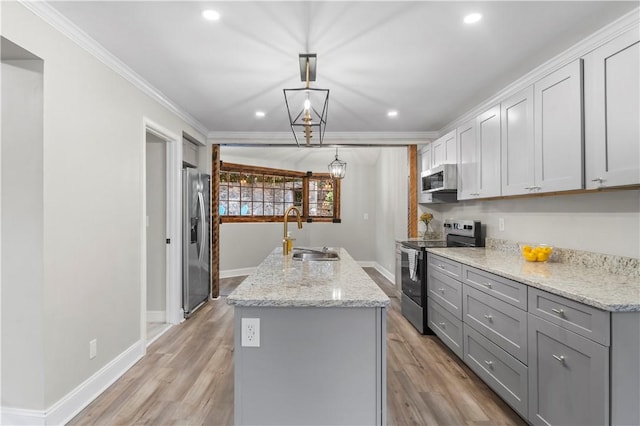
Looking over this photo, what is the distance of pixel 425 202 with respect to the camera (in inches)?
176

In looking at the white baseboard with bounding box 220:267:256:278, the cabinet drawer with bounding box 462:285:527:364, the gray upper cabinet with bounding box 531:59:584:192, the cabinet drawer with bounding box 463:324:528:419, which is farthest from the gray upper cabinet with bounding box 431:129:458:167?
the white baseboard with bounding box 220:267:256:278

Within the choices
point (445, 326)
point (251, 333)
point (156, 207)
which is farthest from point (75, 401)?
point (445, 326)

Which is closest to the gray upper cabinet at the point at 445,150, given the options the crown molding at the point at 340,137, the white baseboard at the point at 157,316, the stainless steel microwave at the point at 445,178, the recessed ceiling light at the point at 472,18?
the stainless steel microwave at the point at 445,178

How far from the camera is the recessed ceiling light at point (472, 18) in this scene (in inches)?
74.5

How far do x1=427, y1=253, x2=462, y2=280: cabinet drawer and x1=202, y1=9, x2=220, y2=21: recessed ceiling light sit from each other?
98.2 inches

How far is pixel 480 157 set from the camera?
3105 millimetres

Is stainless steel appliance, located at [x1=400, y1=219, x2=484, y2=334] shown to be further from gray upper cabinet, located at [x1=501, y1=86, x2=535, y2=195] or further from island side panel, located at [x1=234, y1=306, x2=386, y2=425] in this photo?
island side panel, located at [x1=234, y1=306, x2=386, y2=425]

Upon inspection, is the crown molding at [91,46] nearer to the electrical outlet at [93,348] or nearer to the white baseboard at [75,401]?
the electrical outlet at [93,348]

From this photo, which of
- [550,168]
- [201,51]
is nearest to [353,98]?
[201,51]

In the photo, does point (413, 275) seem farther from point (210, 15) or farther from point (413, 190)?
point (210, 15)

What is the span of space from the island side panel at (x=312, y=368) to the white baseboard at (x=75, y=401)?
1314mm

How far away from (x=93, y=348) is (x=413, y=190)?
4025 millimetres

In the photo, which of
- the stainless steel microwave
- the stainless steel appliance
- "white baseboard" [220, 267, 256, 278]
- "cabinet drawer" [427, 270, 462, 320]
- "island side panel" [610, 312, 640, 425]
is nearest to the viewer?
"island side panel" [610, 312, 640, 425]

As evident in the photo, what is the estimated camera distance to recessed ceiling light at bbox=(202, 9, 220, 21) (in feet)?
6.11
